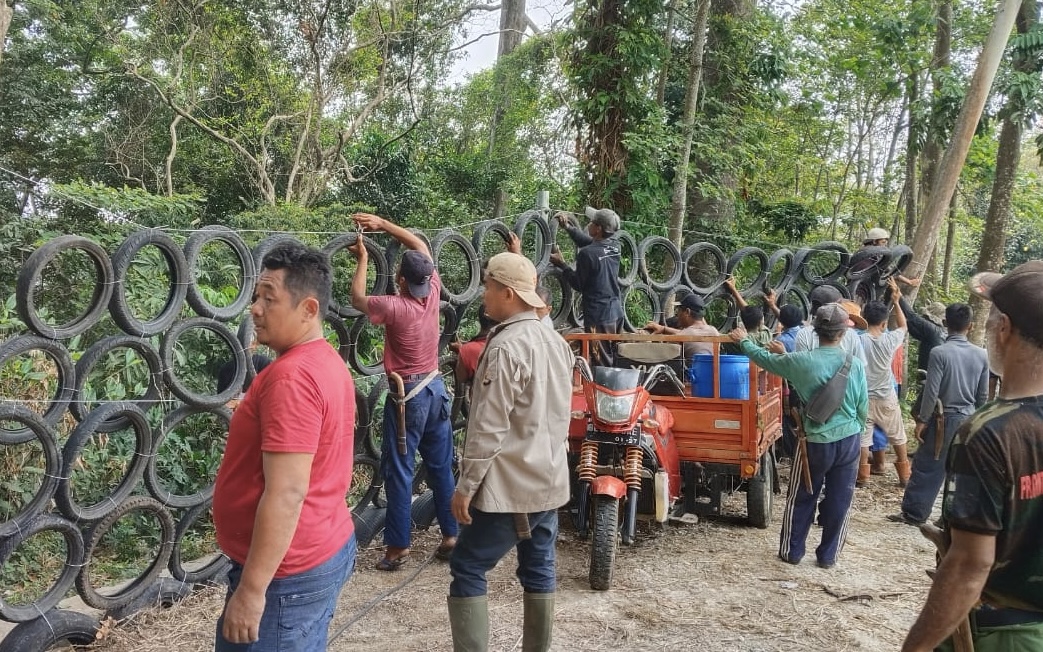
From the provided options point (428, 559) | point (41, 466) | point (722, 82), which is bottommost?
point (428, 559)

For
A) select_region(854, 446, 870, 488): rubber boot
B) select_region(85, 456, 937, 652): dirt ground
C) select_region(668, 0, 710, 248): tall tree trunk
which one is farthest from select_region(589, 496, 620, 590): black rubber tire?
select_region(668, 0, 710, 248): tall tree trunk

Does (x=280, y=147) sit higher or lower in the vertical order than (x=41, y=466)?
higher

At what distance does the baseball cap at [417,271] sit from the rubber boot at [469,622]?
6.58 feet

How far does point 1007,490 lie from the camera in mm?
1594

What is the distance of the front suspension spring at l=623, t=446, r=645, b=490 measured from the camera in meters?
4.53

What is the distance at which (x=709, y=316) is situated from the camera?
35.2ft

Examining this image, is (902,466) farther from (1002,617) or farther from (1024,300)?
(1024,300)

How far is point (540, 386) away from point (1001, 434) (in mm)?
1643

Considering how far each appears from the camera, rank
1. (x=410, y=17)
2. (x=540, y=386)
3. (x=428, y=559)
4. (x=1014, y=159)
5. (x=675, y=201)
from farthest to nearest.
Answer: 1. (x=410, y=17)
2. (x=1014, y=159)
3. (x=675, y=201)
4. (x=428, y=559)
5. (x=540, y=386)

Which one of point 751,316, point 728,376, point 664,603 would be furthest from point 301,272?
point 751,316

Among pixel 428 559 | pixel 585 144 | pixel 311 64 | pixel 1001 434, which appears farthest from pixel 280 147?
pixel 1001 434

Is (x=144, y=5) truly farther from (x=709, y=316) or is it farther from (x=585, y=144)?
(x=709, y=316)

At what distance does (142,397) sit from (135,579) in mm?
960

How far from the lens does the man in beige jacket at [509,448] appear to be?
2885 mm
